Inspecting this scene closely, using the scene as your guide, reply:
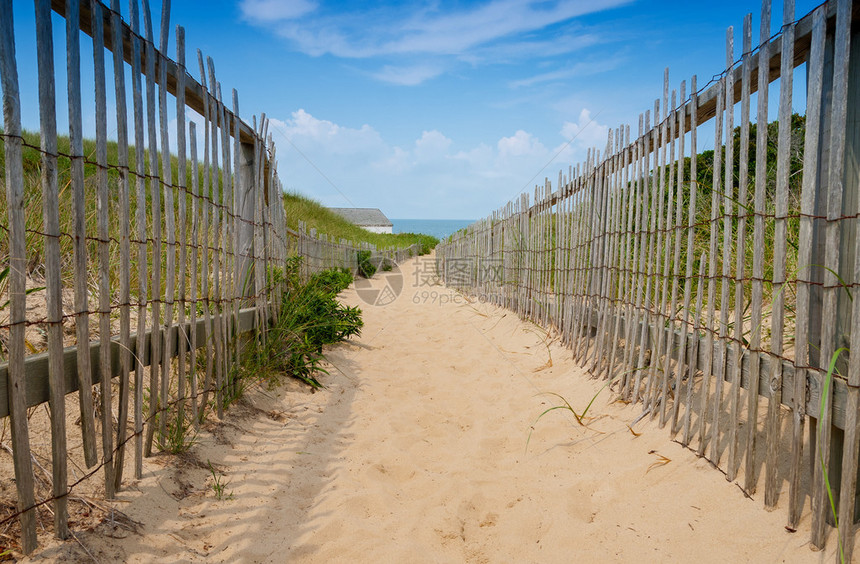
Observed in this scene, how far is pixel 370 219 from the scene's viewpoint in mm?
47938

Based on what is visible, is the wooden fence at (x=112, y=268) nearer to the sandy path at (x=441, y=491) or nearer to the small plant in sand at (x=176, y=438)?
the small plant in sand at (x=176, y=438)

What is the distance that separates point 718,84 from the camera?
254 cm

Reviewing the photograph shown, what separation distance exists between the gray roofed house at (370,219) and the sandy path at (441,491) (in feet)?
143

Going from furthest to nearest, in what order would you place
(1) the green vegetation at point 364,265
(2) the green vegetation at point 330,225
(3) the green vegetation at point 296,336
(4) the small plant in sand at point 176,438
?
1. (2) the green vegetation at point 330,225
2. (1) the green vegetation at point 364,265
3. (3) the green vegetation at point 296,336
4. (4) the small plant in sand at point 176,438

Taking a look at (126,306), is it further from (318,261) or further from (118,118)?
(318,261)

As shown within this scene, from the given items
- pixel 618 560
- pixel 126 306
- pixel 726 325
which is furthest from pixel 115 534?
pixel 726 325

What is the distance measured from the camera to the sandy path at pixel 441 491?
6.59 ft

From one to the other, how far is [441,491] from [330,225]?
21.0 m

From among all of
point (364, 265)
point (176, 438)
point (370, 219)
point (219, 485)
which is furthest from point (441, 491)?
point (370, 219)

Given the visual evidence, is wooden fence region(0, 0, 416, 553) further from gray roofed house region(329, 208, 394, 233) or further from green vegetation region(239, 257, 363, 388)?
gray roofed house region(329, 208, 394, 233)

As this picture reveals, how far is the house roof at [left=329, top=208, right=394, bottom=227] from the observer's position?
1861 inches

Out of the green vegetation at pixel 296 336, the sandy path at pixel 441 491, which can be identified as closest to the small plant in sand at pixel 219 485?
the sandy path at pixel 441 491

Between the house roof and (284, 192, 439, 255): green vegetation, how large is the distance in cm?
1503

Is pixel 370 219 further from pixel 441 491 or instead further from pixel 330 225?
pixel 441 491
